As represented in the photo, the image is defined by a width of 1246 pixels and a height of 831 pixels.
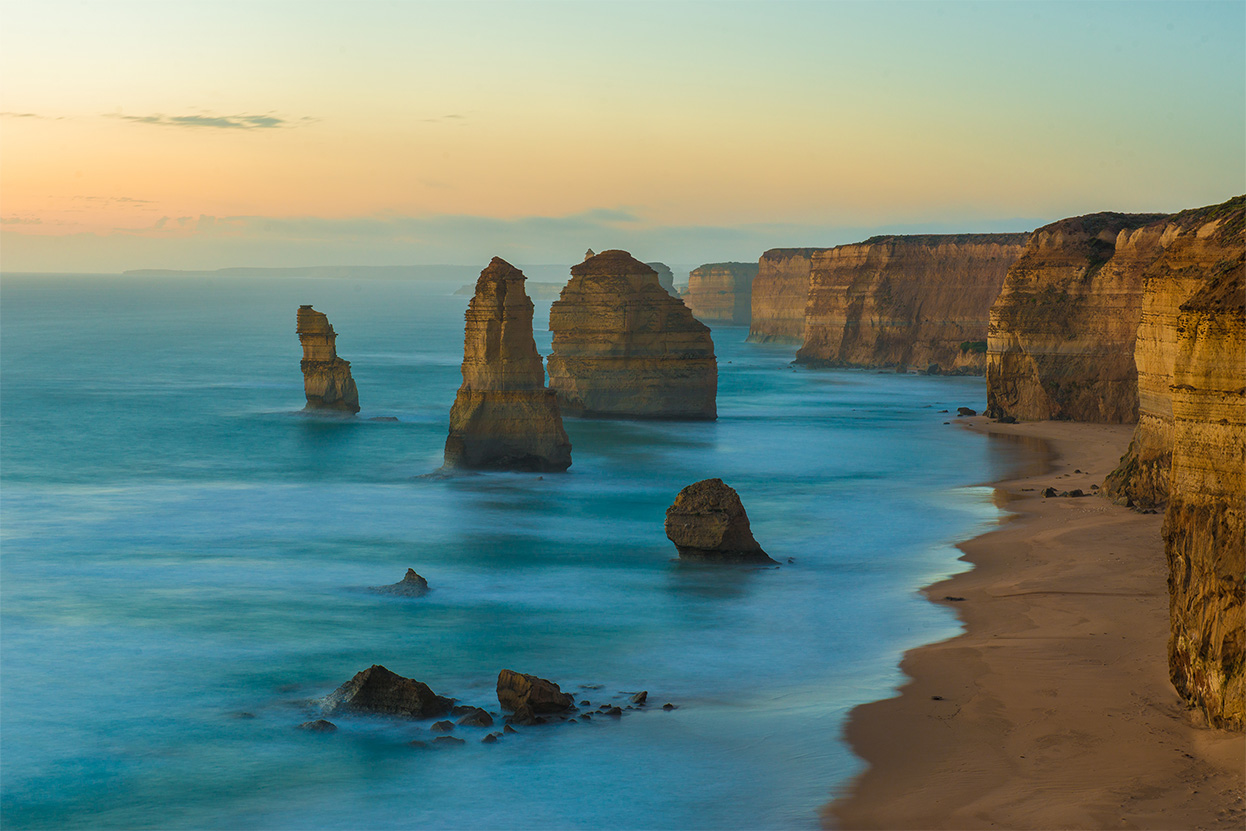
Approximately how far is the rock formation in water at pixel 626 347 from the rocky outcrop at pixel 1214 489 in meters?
53.2

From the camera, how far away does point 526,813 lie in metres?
17.2

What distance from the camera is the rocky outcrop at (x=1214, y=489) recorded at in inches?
640

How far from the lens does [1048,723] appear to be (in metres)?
18.5

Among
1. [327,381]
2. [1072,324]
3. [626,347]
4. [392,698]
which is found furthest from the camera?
[327,381]

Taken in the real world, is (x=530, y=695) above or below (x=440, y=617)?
above

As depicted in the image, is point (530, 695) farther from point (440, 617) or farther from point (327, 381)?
point (327, 381)

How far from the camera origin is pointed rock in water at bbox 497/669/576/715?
20531 millimetres

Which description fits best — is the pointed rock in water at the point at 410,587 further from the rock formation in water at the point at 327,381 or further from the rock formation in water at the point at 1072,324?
the rock formation in water at the point at 1072,324

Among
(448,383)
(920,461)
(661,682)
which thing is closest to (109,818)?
(661,682)

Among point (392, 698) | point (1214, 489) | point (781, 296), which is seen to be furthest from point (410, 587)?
point (781, 296)

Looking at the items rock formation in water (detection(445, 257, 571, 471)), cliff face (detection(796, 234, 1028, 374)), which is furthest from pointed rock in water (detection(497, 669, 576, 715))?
cliff face (detection(796, 234, 1028, 374))

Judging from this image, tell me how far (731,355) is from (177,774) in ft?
439

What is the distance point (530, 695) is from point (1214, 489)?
10.8 metres

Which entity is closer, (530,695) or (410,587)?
(530,695)
